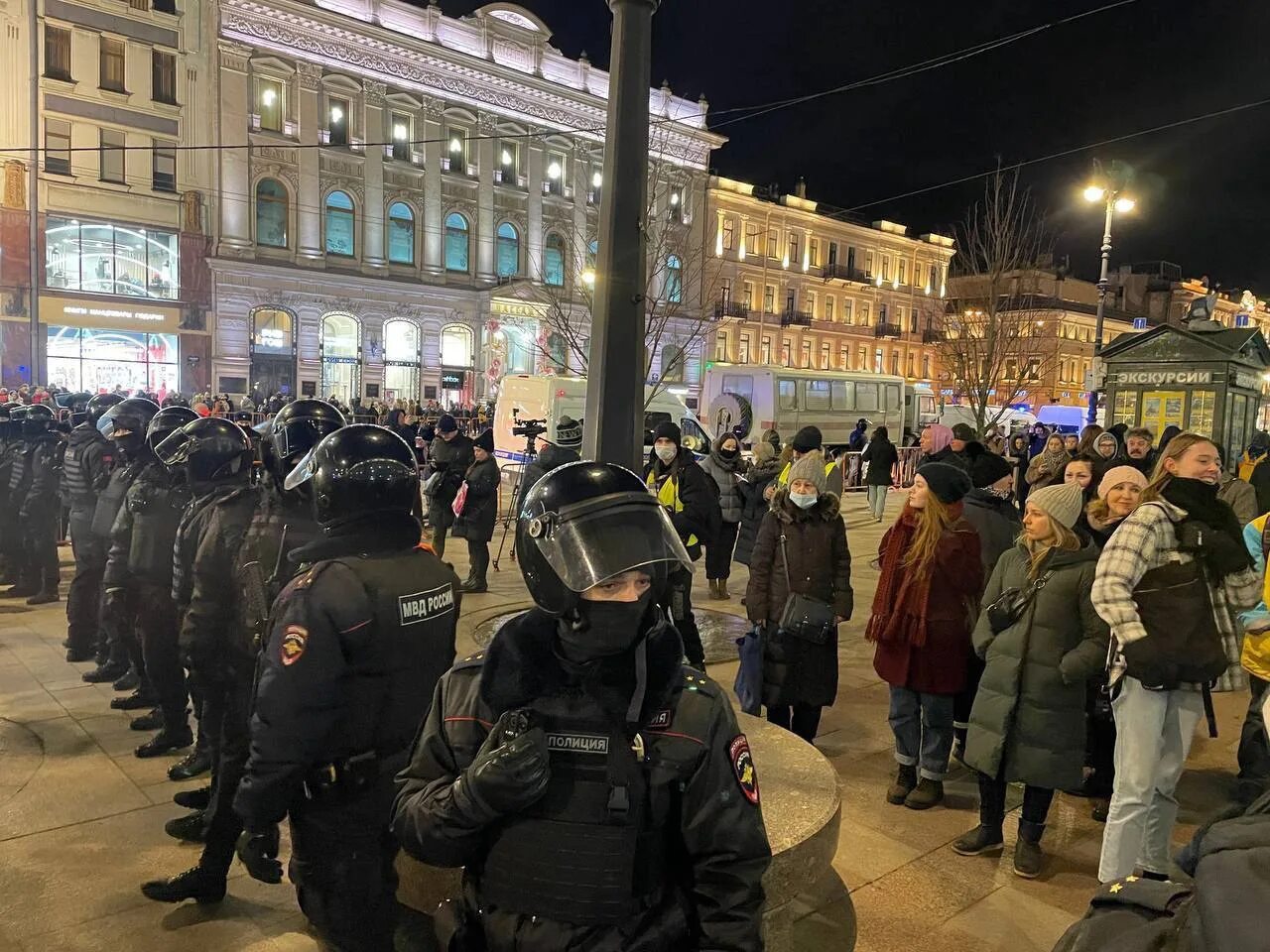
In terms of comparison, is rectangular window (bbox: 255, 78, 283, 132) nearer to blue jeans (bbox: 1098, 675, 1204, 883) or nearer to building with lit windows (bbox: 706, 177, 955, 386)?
building with lit windows (bbox: 706, 177, 955, 386)

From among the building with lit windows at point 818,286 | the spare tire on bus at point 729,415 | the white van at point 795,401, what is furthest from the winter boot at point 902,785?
the building with lit windows at point 818,286

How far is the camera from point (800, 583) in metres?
4.89

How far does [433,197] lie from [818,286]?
26.7 m

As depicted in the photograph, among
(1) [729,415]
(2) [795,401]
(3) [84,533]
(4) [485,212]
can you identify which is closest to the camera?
(3) [84,533]

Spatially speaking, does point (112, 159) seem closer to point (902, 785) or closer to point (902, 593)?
point (902, 593)

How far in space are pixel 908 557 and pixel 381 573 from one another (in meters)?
3.08

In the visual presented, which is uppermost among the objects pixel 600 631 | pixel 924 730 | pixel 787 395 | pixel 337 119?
pixel 337 119

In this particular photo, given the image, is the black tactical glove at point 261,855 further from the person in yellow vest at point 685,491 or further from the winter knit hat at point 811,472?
the person in yellow vest at point 685,491

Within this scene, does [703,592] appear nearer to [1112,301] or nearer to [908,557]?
[908,557]

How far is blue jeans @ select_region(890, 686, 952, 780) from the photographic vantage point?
15.1 ft

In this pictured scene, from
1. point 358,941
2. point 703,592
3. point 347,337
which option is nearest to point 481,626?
point 703,592

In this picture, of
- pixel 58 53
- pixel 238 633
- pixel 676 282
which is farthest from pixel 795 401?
pixel 58 53

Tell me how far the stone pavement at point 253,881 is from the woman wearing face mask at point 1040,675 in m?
0.35

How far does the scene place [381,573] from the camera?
8.90 feet
